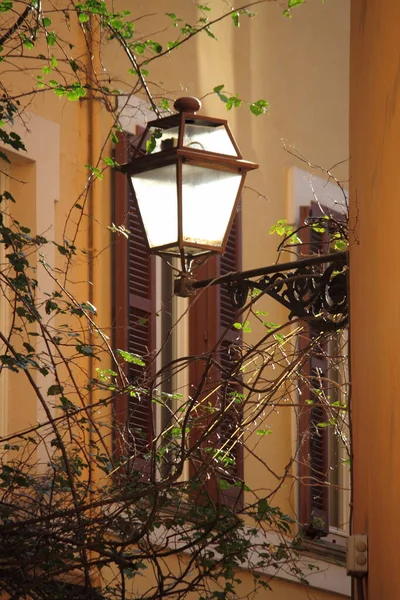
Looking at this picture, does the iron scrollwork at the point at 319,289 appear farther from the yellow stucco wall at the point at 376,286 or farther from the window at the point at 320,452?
the window at the point at 320,452

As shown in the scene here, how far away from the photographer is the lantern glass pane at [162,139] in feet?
19.7

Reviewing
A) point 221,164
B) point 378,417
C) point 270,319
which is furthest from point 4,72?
point 378,417

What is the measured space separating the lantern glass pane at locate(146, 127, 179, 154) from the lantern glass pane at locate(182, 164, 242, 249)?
10.4 inches

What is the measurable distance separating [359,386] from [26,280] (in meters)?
1.95

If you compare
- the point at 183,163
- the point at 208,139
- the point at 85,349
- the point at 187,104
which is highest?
the point at 187,104

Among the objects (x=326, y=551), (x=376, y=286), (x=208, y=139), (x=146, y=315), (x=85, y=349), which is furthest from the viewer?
(x=326, y=551)

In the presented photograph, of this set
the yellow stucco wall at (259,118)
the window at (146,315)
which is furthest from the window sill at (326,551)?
the window at (146,315)

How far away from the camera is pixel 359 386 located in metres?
4.97

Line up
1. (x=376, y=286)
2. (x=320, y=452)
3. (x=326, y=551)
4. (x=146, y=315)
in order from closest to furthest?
1. (x=376, y=286)
2. (x=146, y=315)
3. (x=326, y=551)
4. (x=320, y=452)

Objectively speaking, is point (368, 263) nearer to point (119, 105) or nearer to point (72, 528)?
point (72, 528)

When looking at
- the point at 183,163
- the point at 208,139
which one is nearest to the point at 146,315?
the point at 208,139

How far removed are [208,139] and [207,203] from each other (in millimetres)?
315

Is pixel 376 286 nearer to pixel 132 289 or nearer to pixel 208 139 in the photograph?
pixel 208 139

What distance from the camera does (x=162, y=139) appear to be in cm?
607
